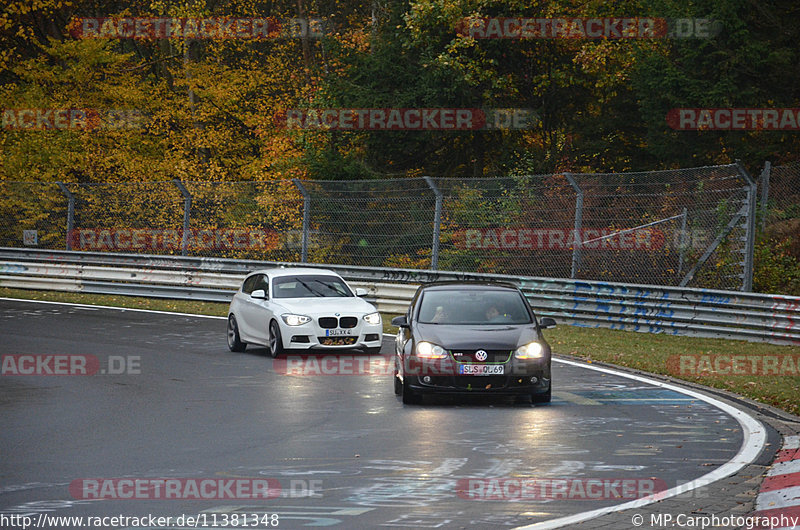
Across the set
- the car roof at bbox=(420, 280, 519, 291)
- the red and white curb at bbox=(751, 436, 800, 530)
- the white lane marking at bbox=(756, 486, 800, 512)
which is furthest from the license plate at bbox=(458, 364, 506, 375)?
the white lane marking at bbox=(756, 486, 800, 512)

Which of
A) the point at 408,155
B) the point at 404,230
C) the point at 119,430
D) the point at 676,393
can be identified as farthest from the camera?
the point at 408,155

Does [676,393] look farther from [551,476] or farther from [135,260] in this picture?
[135,260]

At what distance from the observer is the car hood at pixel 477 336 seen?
44.8 feet

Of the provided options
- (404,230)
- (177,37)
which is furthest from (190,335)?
(177,37)

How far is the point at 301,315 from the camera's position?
60.2 feet

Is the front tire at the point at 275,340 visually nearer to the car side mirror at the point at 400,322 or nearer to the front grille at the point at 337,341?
the front grille at the point at 337,341

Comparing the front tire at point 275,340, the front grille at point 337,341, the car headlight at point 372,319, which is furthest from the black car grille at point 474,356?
the front tire at point 275,340

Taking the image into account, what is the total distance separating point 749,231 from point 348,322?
7.04 m

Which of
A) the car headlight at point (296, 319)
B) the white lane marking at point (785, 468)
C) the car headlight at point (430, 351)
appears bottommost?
the white lane marking at point (785, 468)

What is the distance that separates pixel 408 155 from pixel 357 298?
1797 centimetres

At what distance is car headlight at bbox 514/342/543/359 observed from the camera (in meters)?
13.6

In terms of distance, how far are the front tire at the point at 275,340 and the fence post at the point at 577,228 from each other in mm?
6863

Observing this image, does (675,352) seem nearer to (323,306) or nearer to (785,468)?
(323,306)

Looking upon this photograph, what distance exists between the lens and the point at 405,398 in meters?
13.9
